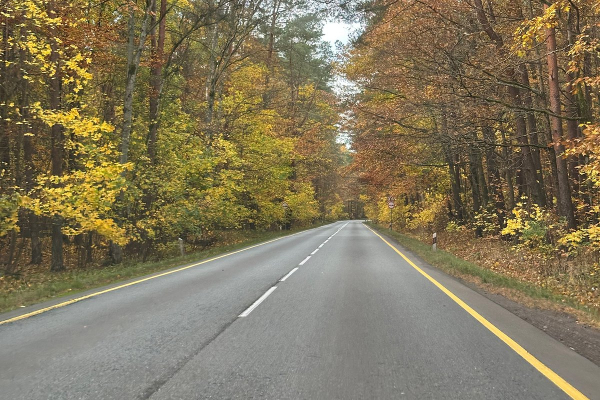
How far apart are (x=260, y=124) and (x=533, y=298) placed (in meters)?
21.9

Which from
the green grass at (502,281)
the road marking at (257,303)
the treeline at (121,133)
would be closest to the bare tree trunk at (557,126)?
the green grass at (502,281)

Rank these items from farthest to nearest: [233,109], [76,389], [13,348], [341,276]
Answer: [233,109], [341,276], [13,348], [76,389]

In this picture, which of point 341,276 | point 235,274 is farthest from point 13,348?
point 341,276

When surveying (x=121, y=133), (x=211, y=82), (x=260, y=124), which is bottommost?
(x=121, y=133)

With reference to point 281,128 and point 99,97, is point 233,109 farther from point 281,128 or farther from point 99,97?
point 281,128

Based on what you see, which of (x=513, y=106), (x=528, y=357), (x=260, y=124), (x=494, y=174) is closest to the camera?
(x=528, y=357)

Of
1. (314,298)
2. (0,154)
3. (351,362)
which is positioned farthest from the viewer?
(0,154)

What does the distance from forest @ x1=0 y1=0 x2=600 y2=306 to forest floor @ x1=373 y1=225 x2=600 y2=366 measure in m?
0.34

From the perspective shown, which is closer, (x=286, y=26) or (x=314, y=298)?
(x=314, y=298)

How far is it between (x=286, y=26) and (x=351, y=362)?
109ft

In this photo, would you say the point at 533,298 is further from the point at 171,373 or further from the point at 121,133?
the point at 121,133

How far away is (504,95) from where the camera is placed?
1423 centimetres

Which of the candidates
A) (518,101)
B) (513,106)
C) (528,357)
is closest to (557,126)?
(513,106)

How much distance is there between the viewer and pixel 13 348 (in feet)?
16.0
